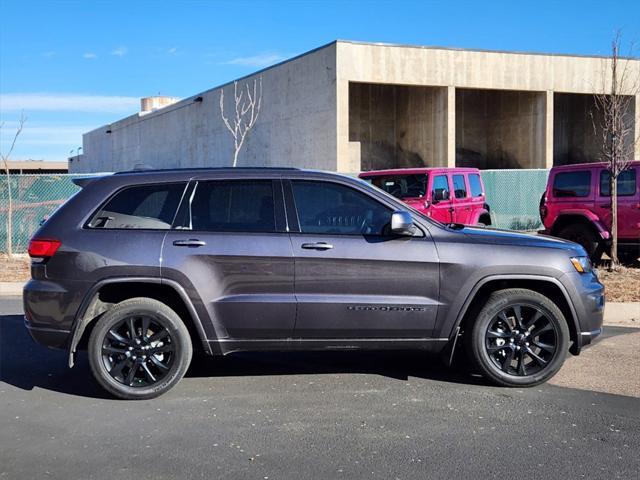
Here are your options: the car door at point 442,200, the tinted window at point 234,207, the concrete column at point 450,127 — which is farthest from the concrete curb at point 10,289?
the concrete column at point 450,127

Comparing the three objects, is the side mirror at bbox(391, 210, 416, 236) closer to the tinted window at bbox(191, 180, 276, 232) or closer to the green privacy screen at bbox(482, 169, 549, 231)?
the tinted window at bbox(191, 180, 276, 232)

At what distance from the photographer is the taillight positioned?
5469 millimetres

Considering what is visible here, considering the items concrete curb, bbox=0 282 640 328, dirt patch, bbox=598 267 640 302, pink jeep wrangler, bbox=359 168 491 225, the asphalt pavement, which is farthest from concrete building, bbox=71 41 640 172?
the asphalt pavement

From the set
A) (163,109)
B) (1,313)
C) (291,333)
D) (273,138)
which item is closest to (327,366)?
(291,333)

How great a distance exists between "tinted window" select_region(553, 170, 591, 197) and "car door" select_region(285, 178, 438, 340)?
843 centimetres

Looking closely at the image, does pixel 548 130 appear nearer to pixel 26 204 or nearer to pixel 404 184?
pixel 404 184

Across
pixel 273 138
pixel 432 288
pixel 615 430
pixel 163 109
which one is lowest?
pixel 615 430

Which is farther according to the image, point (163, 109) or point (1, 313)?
point (163, 109)

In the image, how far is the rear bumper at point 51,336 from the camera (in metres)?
5.45

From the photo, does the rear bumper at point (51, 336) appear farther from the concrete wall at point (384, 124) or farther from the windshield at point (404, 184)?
the concrete wall at point (384, 124)

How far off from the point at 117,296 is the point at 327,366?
6.96ft

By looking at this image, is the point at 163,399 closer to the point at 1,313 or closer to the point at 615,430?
the point at 615,430

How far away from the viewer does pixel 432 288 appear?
5.58 m

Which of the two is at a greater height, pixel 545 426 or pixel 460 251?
pixel 460 251
